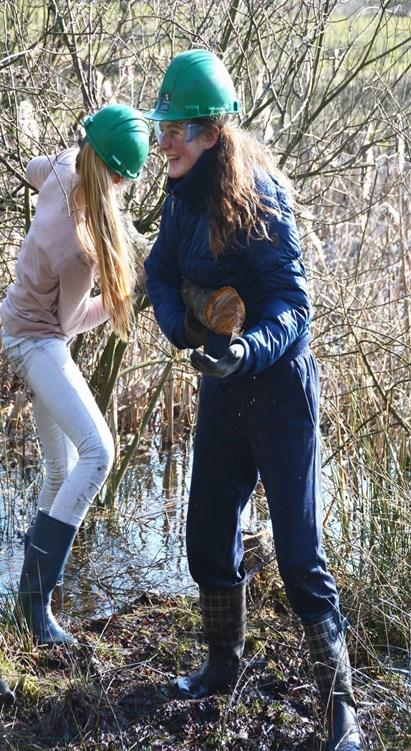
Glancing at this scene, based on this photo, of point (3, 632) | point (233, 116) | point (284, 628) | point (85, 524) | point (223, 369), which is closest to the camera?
point (223, 369)

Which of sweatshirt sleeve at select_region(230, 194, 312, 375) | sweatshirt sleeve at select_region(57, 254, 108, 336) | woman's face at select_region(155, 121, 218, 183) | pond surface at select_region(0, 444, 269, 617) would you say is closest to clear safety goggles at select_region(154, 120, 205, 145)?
woman's face at select_region(155, 121, 218, 183)

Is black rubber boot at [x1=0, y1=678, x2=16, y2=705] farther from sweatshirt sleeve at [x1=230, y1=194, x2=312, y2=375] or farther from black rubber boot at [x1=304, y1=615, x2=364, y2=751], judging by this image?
sweatshirt sleeve at [x1=230, y1=194, x2=312, y2=375]

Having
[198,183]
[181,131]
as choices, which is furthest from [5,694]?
[181,131]

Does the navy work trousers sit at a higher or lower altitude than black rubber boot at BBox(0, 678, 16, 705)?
higher

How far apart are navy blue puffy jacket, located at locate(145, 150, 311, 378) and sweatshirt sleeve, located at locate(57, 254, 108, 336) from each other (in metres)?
0.58

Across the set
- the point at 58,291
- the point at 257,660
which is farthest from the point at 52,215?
the point at 257,660

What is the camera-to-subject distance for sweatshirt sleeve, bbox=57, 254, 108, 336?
152 inches

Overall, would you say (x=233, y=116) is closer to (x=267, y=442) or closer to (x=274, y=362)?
(x=274, y=362)

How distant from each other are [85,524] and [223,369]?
3.17 meters

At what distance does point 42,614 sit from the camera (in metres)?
3.94

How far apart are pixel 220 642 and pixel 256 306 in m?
1.17

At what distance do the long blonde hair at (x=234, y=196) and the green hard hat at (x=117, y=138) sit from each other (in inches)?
26.3

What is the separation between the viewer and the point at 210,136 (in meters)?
3.13

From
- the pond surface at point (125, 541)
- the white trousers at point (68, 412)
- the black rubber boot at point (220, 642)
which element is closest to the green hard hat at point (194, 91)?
the white trousers at point (68, 412)
